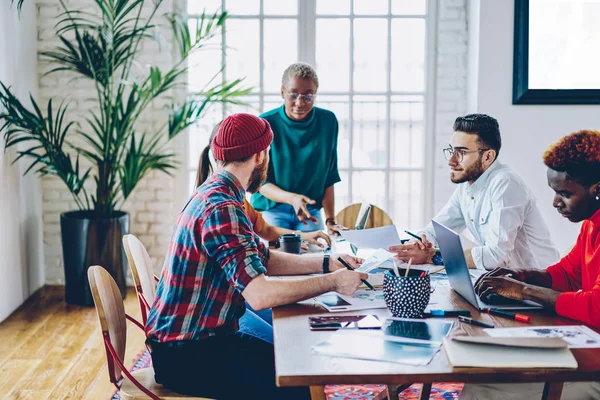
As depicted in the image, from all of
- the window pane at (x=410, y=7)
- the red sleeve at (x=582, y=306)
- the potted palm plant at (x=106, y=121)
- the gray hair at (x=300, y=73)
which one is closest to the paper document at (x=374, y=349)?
the red sleeve at (x=582, y=306)

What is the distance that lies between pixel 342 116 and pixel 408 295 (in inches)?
134

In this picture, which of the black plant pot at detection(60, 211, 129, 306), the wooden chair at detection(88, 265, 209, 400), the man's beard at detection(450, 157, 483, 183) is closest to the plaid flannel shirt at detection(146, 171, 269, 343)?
the wooden chair at detection(88, 265, 209, 400)

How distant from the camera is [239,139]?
2.17 metres

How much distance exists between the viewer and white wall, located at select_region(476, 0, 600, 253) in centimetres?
480

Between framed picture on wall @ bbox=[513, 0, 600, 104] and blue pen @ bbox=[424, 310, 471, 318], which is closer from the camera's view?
blue pen @ bbox=[424, 310, 471, 318]

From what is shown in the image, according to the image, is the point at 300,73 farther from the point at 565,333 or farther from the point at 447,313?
the point at 565,333

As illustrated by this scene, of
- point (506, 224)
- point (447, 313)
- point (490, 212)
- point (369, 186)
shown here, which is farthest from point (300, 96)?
point (447, 313)

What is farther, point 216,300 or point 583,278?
point 583,278

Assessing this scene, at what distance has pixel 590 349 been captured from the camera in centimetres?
164

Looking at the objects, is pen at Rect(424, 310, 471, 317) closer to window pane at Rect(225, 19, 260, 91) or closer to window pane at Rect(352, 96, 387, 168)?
window pane at Rect(352, 96, 387, 168)

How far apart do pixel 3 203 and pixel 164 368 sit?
286cm

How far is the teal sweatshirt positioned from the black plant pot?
49.9 inches

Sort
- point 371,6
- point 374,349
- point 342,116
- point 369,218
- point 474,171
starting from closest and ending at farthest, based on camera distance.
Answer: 1. point 374,349
2. point 474,171
3. point 369,218
4. point 371,6
5. point 342,116

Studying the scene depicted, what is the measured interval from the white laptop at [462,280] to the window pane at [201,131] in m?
3.20
